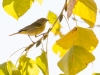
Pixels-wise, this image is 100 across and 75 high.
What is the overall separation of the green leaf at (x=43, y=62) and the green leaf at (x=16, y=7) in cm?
10

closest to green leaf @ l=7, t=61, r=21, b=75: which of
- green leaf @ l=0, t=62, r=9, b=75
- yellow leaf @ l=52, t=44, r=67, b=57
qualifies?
green leaf @ l=0, t=62, r=9, b=75

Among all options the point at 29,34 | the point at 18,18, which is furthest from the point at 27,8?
the point at 29,34

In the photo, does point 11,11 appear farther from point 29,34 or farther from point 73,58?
point 29,34

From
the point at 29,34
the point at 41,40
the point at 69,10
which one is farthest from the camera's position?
the point at 29,34

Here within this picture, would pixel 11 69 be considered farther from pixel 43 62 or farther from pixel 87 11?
pixel 87 11

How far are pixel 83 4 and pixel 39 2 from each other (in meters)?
0.14

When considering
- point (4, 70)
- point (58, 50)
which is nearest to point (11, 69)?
point (4, 70)

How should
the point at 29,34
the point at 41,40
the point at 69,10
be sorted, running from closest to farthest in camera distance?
the point at 69,10 → the point at 41,40 → the point at 29,34

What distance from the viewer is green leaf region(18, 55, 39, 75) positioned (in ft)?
1.41

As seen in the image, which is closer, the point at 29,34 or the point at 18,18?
the point at 18,18

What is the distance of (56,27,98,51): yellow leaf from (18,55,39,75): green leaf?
2.9 inches

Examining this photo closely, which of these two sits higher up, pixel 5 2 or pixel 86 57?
pixel 5 2

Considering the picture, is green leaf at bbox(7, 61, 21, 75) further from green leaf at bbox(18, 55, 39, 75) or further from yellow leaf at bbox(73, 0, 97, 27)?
yellow leaf at bbox(73, 0, 97, 27)

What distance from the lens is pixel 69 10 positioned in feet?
1.10
